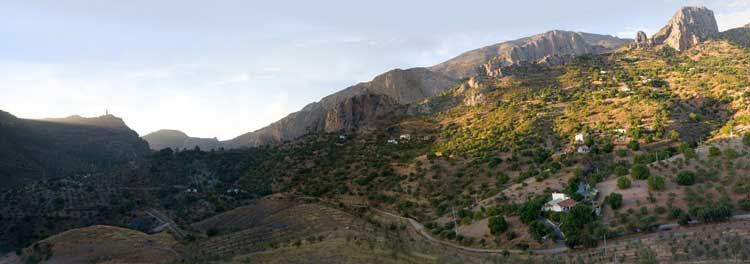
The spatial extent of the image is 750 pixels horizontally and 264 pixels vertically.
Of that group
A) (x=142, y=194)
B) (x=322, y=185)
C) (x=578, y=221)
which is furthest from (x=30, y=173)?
(x=578, y=221)

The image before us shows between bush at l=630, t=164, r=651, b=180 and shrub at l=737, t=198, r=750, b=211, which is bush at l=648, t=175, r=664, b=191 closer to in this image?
bush at l=630, t=164, r=651, b=180

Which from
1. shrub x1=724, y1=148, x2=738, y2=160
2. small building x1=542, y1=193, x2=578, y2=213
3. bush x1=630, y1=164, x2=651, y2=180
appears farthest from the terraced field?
shrub x1=724, y1=148, x2=738, y2=160

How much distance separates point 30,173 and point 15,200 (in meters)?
52.1

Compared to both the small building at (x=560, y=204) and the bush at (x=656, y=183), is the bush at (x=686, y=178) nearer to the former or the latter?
the bush at (x=656, y=183)

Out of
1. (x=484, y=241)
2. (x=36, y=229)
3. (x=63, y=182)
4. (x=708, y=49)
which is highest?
(x=708, y=49)

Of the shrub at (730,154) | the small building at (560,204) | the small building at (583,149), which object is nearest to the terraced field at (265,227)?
the small building at (560,204)

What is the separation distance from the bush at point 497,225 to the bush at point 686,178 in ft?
47.7

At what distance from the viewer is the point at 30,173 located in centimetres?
10044

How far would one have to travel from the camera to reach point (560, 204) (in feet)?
125

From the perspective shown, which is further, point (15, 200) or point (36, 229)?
point (15, 200)

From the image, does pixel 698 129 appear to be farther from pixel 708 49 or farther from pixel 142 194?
pixel 142 194

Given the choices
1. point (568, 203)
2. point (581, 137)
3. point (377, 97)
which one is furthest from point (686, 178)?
point (377, 97)

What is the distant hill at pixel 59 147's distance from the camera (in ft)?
333

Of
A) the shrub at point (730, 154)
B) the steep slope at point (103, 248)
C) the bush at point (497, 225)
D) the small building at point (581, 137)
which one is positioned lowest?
the bush at point (497, 225)
